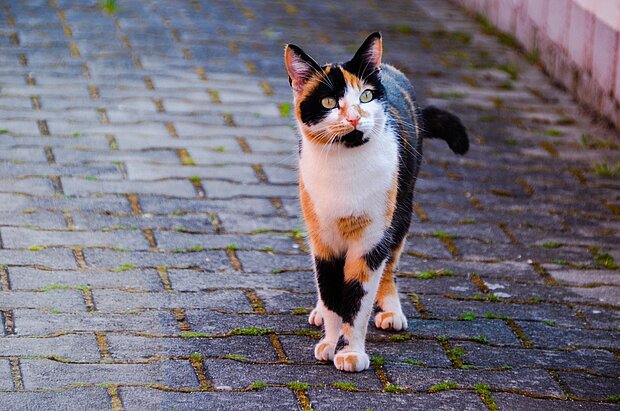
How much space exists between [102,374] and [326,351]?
0.79 meters

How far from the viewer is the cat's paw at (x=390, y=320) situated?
3.91 m

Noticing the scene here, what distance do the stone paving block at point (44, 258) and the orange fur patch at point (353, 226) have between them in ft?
4.34

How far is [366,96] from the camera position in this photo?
3439 millimetres

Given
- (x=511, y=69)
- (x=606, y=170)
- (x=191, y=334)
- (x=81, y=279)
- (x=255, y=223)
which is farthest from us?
(x=511, y=69)

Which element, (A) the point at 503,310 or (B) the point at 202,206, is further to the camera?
(B) the point at 202,206

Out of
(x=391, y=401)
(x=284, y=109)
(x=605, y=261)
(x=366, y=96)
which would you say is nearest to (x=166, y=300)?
(x=391, y=401)

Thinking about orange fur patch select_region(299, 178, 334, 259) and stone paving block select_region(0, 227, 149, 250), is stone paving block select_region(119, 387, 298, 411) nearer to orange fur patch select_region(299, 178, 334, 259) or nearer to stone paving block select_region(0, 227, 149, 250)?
orange fur patch select_region(299, 178, 334, 259)

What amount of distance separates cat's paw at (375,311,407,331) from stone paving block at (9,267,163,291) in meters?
0.91

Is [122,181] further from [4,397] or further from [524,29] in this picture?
[524,29]

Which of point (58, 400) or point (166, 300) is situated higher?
point (58, 400)

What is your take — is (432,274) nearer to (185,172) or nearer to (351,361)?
(351,361)

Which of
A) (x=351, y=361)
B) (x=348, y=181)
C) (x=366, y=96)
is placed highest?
(x=366, y=96)

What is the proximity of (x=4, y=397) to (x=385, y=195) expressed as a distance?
142 cm

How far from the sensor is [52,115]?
605cm
